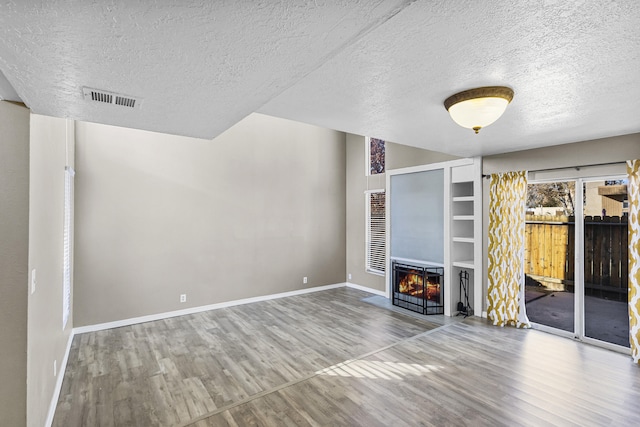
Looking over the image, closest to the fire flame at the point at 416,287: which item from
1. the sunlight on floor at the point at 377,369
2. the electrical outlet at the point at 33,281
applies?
the sunlight on floor at the point at 377,369

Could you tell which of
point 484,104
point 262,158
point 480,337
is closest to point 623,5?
point 484,104

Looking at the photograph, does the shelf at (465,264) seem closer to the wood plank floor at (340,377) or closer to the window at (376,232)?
the wood plank floor at (340,377)

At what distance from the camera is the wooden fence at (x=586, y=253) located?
378 centimetres

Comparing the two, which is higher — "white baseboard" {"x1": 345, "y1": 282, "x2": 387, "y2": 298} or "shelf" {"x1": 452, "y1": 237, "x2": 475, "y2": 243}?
"shelf" {"x1": 452, "y1": 237, "x2": 475, "y2": 243}

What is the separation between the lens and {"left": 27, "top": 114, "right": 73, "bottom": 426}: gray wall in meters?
1.94

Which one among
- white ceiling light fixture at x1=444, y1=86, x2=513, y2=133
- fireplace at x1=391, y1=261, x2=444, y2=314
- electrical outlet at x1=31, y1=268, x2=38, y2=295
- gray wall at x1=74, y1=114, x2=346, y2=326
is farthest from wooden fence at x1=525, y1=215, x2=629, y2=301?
electrical outlet at x1=31, y1=268, x2=38, y2=295

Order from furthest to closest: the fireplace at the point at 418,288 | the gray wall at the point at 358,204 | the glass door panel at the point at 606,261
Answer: the gray wall at the point at 358,204 < the fireplace at the point at 418,288 < the glass door panel at the point at 606,261

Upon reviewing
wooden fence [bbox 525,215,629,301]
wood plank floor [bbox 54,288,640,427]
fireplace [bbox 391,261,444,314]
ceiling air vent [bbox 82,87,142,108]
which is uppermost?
ceiling air vent [bbox 82,87,142,108]

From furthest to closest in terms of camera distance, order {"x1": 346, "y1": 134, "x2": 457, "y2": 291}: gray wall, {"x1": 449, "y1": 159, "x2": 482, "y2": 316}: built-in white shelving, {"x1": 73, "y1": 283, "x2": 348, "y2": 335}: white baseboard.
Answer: {"x1": 346, "y1": 134, "x2": 457, "y2": 291}: gray wall
{"x1": 449, "y1": 159, "x2": 482, "y2": 316}: built-in white shelving
{"x1": 73, "y1": 283, "x2": 348, "y2": 335}: white baseboard

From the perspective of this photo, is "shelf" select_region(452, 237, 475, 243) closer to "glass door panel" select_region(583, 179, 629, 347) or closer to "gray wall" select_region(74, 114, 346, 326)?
"glass door panel" select_region(583, 179, 629, 347)

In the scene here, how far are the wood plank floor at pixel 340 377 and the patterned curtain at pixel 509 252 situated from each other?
0.98 feet

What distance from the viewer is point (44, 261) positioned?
7.63 ft

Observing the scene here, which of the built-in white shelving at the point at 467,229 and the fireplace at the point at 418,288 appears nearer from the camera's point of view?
the built-in white shelving at the point at 467,229

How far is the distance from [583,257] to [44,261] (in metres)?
5.61
